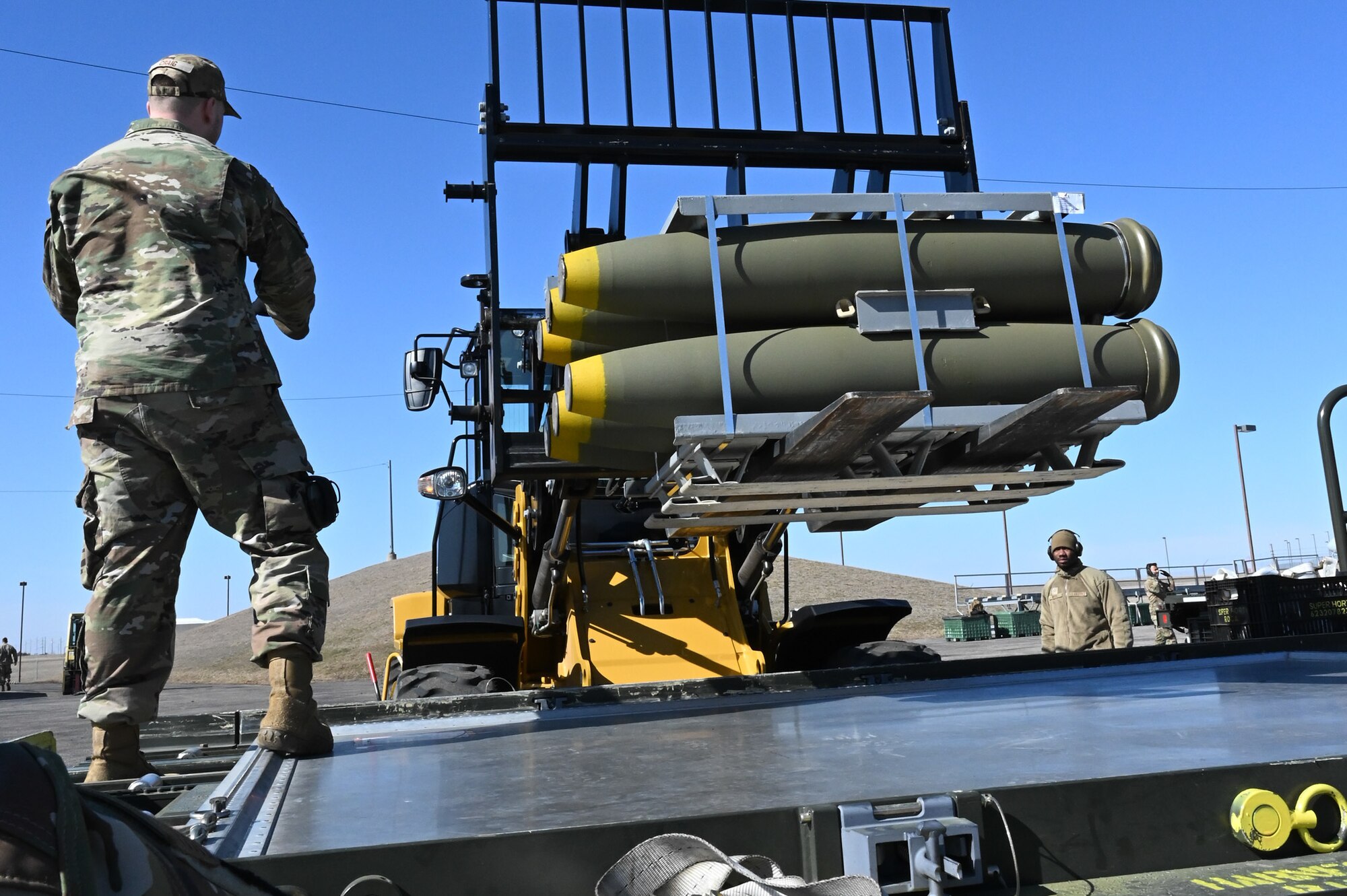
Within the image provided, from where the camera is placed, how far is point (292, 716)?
2791mm

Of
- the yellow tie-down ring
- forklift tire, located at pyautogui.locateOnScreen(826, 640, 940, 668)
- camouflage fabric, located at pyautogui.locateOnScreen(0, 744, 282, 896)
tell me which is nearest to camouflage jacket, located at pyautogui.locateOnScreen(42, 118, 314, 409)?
camouflage fabric, located at pyautogui.locateOnScreen(0, 744, 282, 896)

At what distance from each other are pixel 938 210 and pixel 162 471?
256 centimetres

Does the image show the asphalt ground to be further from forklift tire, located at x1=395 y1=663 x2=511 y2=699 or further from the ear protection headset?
forklift tire, located at x1=395 y1=663 x2=511 y2=699

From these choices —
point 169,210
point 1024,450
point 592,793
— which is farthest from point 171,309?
point 1024,450

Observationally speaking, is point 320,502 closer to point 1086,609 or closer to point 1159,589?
point 1086,609

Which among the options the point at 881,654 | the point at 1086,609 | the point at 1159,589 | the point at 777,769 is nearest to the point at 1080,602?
the point at 1086,609

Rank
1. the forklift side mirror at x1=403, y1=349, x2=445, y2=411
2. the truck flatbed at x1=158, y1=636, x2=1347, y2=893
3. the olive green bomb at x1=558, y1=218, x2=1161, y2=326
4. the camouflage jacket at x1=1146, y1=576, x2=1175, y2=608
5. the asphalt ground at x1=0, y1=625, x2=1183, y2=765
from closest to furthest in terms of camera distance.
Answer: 1. the truck flatbed at x1=158, y1=636, x2=1347, y2=893
2. the olive green bomb at x1=558, y1=218, x2=1161, y2=326
3. the forklift side mirror at x1=403, y1=349, x2=445, y2=411
4. the asphalt ground at x1=0, y1=625, x2=1183, y2=765
5. the camouflage jacket at x1=1146, y1=576, x2=1175, y2=608

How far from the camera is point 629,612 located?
5789 mm

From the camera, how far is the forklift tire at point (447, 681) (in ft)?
16.1

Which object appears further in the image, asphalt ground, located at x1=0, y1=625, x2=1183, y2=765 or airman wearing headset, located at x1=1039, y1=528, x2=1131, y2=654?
asphalt ground, located at x1=0, y1=625, x2=1183, y2=765

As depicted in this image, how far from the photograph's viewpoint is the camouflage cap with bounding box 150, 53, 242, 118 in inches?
127

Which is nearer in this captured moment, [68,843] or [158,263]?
[68,843]

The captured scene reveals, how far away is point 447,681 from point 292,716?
2.23 m

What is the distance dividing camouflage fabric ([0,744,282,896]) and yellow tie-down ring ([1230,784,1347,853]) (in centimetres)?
138
